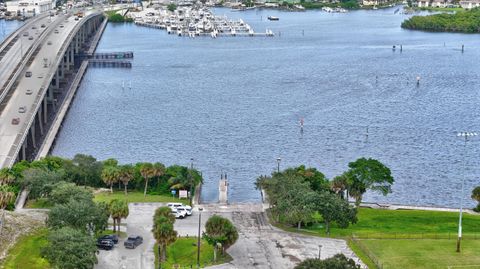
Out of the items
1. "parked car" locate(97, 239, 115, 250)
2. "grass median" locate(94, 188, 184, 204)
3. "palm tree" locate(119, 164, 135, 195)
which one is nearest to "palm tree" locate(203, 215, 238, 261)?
"parked car" locate(97, 239, 115, 250)

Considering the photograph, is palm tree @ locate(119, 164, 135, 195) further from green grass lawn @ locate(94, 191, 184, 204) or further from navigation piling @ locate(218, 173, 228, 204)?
navigation piling @ locate(218, 173, 228, 204)

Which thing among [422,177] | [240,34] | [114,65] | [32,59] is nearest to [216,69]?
[114,65]

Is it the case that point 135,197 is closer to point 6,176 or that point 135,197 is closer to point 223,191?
point 223,191

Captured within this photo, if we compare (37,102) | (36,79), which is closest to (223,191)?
(37,102)

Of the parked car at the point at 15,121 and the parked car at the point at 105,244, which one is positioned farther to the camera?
the parked car at the point at 15,121

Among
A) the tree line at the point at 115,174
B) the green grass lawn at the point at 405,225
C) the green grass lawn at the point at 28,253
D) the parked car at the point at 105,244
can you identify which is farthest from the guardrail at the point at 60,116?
the green grass lawn at the point at 405,225

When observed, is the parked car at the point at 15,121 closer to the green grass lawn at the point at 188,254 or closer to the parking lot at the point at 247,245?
the parking lot at the point at 247,245
